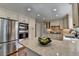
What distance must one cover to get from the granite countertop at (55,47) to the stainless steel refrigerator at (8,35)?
0.41ft

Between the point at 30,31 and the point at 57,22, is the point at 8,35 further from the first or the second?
the point at 57,22

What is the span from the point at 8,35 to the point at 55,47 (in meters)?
0.62

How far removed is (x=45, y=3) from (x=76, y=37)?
595 mm

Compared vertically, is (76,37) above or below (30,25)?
below

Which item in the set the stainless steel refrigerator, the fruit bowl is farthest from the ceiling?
the fruit bowl

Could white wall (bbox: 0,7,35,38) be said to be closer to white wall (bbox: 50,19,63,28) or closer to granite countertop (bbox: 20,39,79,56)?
granite countertop (bbox: 20,39,79,56)

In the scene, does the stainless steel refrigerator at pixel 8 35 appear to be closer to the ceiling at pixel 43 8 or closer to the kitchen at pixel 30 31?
the kitchen at pixel 30 31

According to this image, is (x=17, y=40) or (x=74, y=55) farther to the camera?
(x=17, y=40)

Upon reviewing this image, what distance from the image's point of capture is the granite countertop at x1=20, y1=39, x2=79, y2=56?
1316 mm

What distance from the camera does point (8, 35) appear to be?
138cm

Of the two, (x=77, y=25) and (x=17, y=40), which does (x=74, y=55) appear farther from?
(x=17, y=40)

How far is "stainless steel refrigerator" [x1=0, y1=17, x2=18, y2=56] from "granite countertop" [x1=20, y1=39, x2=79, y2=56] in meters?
0.13

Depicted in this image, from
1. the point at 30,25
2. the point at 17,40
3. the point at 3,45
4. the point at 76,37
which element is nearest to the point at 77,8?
the point at 76,37

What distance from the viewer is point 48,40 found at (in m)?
1.40
